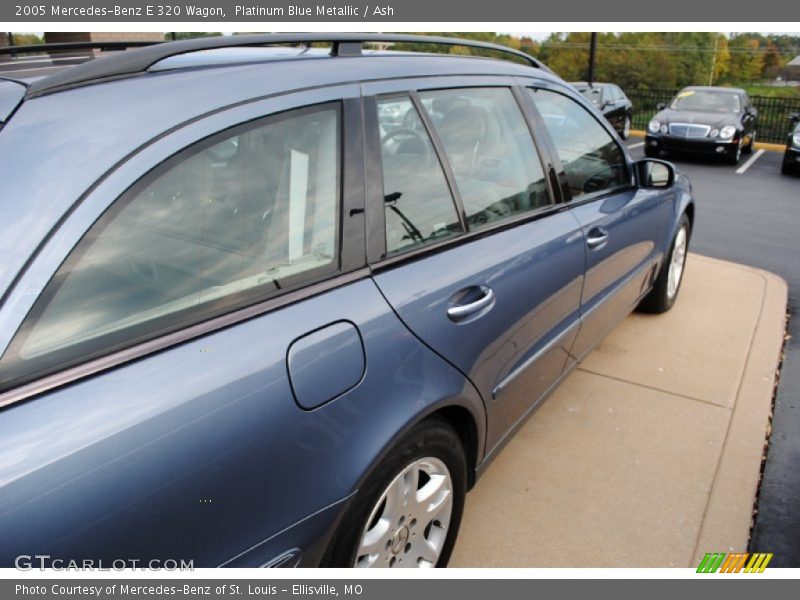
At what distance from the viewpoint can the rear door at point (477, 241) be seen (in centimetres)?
199

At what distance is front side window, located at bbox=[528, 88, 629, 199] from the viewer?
3045 millimetres

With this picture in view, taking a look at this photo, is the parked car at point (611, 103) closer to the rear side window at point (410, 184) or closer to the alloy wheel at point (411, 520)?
the rear side window at point (410, 184)

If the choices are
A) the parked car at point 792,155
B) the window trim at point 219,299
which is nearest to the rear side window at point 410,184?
the window trim at point 219,299

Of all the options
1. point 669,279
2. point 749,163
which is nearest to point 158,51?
point 669,279

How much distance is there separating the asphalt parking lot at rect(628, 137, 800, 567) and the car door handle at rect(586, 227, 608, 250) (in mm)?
1336

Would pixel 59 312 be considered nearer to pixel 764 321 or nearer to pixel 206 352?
pixel 206 352

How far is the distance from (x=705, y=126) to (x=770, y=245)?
21.8 feet

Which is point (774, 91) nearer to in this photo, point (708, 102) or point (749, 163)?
point (708, 102)

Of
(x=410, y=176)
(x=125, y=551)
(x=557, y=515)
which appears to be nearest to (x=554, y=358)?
(x=557, y=515)

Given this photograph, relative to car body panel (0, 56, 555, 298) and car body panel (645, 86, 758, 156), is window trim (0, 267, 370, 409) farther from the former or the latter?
car body panel (645, 86, 758, 156)

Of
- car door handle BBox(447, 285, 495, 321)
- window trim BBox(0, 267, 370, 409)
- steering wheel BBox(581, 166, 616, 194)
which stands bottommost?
car door handle BBox(447, 285, 495, 321)

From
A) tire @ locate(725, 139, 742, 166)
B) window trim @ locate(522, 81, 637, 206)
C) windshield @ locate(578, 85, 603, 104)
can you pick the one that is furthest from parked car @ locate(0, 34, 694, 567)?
windshield @ locate(578, 85, 603, 104)

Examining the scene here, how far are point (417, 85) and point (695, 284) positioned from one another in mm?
4212

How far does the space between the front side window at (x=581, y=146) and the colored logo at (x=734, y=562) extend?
5.32ft
